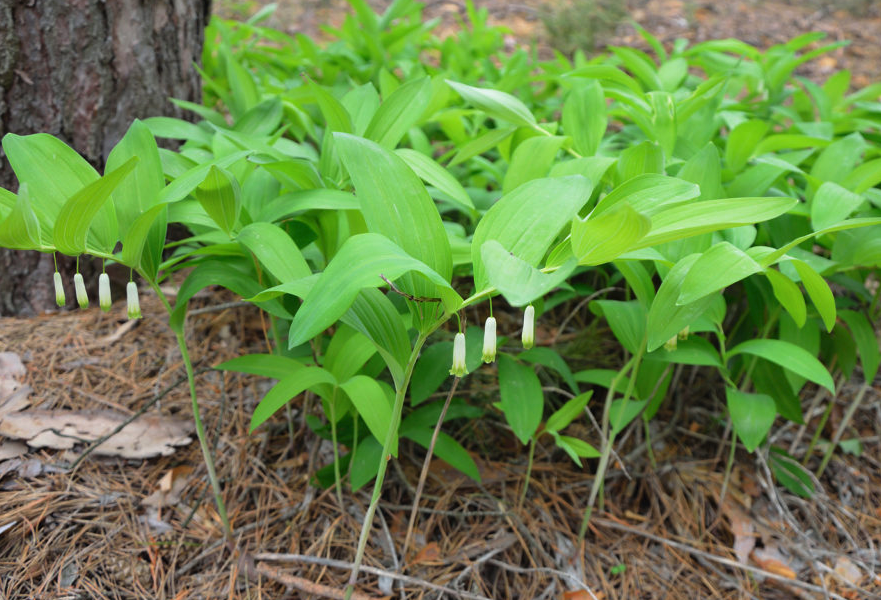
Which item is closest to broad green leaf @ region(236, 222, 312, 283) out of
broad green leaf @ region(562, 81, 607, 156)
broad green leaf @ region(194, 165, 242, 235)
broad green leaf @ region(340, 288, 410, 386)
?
broad green leaf @ region(194, 165, 242, 235)

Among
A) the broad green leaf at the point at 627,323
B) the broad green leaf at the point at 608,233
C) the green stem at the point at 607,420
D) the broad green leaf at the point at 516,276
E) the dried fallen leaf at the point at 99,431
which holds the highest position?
the broad green leaf at the point at 608,233

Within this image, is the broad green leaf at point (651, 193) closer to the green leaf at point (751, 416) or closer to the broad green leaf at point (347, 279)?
the broad green leaf at point (347, 279)

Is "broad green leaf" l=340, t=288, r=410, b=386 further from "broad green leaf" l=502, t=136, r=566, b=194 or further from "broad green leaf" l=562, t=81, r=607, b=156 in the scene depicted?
"broad green leaf" l=562, t=81, r=607, b=156

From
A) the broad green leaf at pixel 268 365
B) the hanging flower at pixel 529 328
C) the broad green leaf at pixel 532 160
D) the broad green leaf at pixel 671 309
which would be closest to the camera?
the hanging flower at pixel 529 328

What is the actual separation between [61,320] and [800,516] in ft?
7.76

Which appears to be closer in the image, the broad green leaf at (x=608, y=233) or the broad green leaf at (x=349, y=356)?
the broad green leaf at (x=608, y=233)

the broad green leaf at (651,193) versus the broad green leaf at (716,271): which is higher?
the broad green leaf at (651,193)

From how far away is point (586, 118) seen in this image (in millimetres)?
1564

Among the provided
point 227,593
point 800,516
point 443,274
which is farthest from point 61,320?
point 800,516

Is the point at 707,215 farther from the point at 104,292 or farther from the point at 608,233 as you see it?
the point at 104,292

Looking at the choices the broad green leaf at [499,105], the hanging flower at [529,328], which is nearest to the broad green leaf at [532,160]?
the broad green leaf at [499,105]

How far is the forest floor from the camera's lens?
148cm

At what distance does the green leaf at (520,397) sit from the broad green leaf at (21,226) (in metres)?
0.99

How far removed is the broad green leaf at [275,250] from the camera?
3.83 ft
